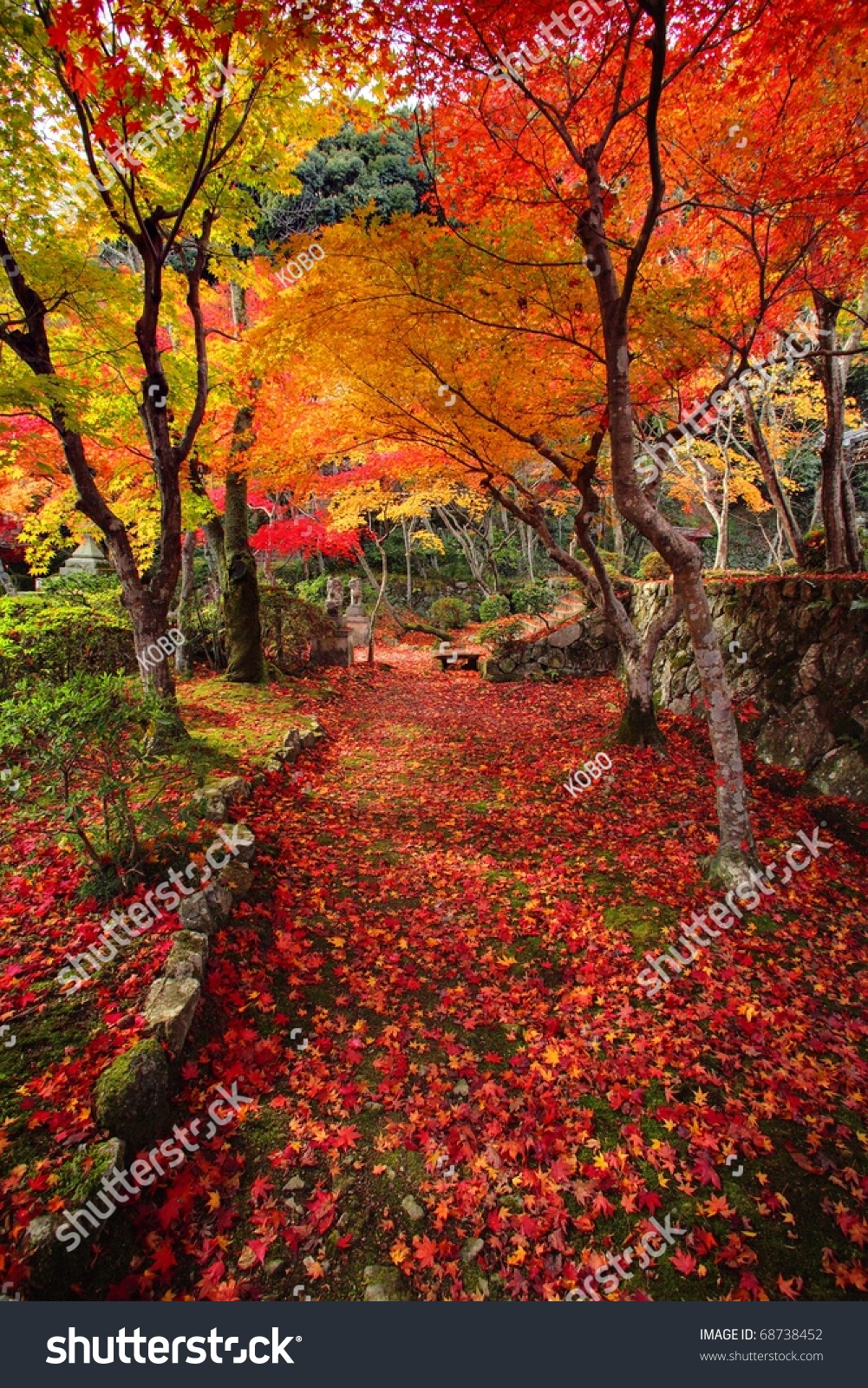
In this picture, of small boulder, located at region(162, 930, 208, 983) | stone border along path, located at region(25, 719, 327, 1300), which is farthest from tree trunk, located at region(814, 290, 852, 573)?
small boulder, located at region(162, 930, 208, 983)

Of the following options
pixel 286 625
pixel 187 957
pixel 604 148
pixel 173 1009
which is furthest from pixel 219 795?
pixel 286 625

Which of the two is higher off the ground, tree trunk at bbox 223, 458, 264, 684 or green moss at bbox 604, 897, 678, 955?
tree trunk at bbox 223, 458, 264, 684

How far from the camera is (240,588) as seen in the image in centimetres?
1064

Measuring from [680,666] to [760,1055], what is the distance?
7.09m

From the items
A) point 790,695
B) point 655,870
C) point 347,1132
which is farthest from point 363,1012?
point 790,695

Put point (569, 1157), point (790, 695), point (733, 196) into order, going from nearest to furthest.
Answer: point (569, 1157) < point (733, 196) < point (790, 695)

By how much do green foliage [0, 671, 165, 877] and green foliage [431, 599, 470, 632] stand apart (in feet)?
69.8

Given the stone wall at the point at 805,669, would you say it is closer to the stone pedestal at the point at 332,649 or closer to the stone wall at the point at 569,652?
the stone wall at the point at 569,652

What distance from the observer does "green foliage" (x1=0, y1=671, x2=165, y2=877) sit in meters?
3.95

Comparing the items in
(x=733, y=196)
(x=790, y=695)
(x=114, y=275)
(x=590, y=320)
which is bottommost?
(x=790, y=695)

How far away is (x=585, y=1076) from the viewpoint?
3.65 metres

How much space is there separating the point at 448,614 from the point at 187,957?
22.5 meters

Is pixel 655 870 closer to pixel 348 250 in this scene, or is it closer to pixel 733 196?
pixel 348 250

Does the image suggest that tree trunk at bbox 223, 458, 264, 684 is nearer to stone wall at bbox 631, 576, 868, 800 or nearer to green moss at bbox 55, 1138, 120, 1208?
stone wall at bbox 631, 576, 868, 800
